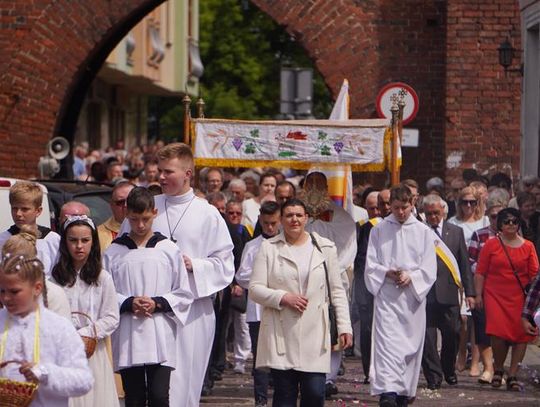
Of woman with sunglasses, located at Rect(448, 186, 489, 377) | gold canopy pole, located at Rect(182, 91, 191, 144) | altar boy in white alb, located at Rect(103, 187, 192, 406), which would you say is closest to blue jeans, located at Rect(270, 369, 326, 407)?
altar boy in white alb, located at Rect(103, 187, 192, 406)

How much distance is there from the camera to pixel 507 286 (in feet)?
50.0

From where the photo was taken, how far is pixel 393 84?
22.1 m

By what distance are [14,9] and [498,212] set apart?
1084 centimetres

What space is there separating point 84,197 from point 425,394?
4.41 metres

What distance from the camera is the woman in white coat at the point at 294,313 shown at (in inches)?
421

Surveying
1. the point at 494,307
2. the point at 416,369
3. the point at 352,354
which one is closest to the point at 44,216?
the point at 416,369

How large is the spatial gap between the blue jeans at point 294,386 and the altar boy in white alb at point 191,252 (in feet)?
1.85

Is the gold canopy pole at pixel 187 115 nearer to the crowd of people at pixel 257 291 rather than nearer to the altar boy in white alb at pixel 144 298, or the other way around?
the crowd of people at pixel 257 291

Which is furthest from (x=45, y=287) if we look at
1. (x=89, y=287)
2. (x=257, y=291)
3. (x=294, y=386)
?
(x=294, y=386)

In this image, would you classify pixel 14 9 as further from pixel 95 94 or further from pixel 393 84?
pixel 95 94

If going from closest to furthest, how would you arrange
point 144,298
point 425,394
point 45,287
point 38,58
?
point 45,287 < point 144,298 < point 425,394 < point 38,58

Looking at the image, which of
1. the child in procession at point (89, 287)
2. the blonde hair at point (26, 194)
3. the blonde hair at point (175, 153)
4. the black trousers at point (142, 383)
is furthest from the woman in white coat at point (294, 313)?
the child in procession at point (89, 287)

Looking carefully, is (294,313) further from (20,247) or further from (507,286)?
(507,286)

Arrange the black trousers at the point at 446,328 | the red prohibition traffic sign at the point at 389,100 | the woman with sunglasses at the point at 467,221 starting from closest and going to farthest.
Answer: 1. the black trousers at the point at 446,328
2. the woman with sunglasses at the point at 467,221
3. the red prohibition traffic sign at the point at 389,100
